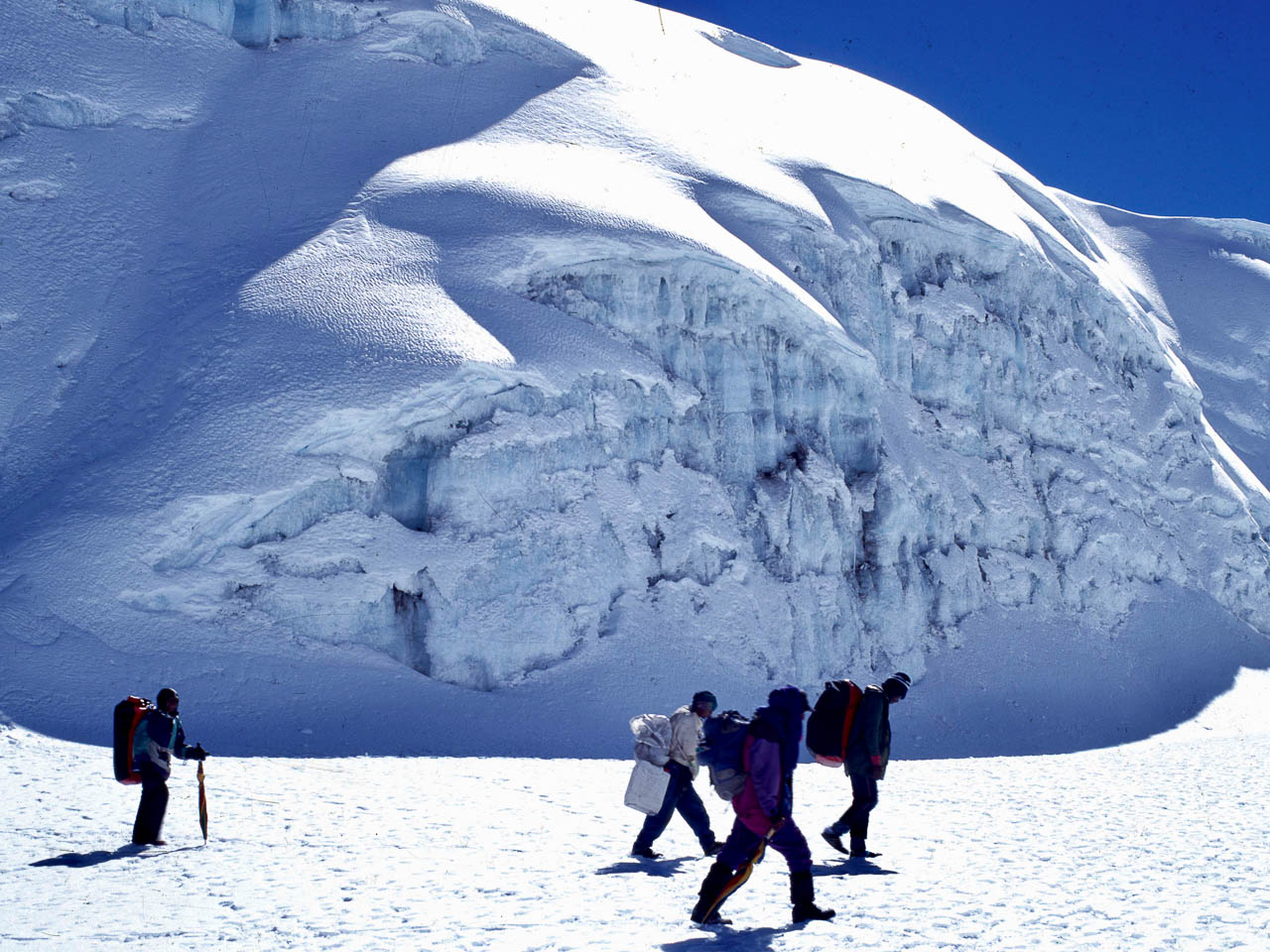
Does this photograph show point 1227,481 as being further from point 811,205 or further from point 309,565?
point 309,565

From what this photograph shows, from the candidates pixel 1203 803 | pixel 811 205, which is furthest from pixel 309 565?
pixel 811 205

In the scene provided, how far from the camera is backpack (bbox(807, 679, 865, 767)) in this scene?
349 inches

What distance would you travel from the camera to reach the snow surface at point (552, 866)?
6672mm

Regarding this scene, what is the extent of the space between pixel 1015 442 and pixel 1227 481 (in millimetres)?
7499

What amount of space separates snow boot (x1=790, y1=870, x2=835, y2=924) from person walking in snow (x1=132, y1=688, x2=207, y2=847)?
493 cm

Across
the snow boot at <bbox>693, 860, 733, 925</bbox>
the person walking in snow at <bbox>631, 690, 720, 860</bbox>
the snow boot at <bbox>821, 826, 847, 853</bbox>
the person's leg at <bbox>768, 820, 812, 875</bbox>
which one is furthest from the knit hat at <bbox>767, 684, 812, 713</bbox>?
the snow boot at <bbox>821, 826, 847, 853</bbox>

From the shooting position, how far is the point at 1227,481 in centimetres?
2927

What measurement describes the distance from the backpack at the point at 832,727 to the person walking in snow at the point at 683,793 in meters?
0.84

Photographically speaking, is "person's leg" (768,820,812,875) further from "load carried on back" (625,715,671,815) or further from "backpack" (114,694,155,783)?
"backpack" (114,694,155,783)

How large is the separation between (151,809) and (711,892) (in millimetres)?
4938

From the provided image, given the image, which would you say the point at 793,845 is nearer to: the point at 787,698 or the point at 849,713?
the point at 787,698

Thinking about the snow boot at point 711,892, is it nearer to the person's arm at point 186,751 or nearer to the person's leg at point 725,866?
the person's leg at point 725,866

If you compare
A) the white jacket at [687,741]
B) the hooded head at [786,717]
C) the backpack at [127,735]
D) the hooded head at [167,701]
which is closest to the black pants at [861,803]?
the white jacket at [687,741]

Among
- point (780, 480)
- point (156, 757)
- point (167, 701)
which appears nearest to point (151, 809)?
point (156, 757)
